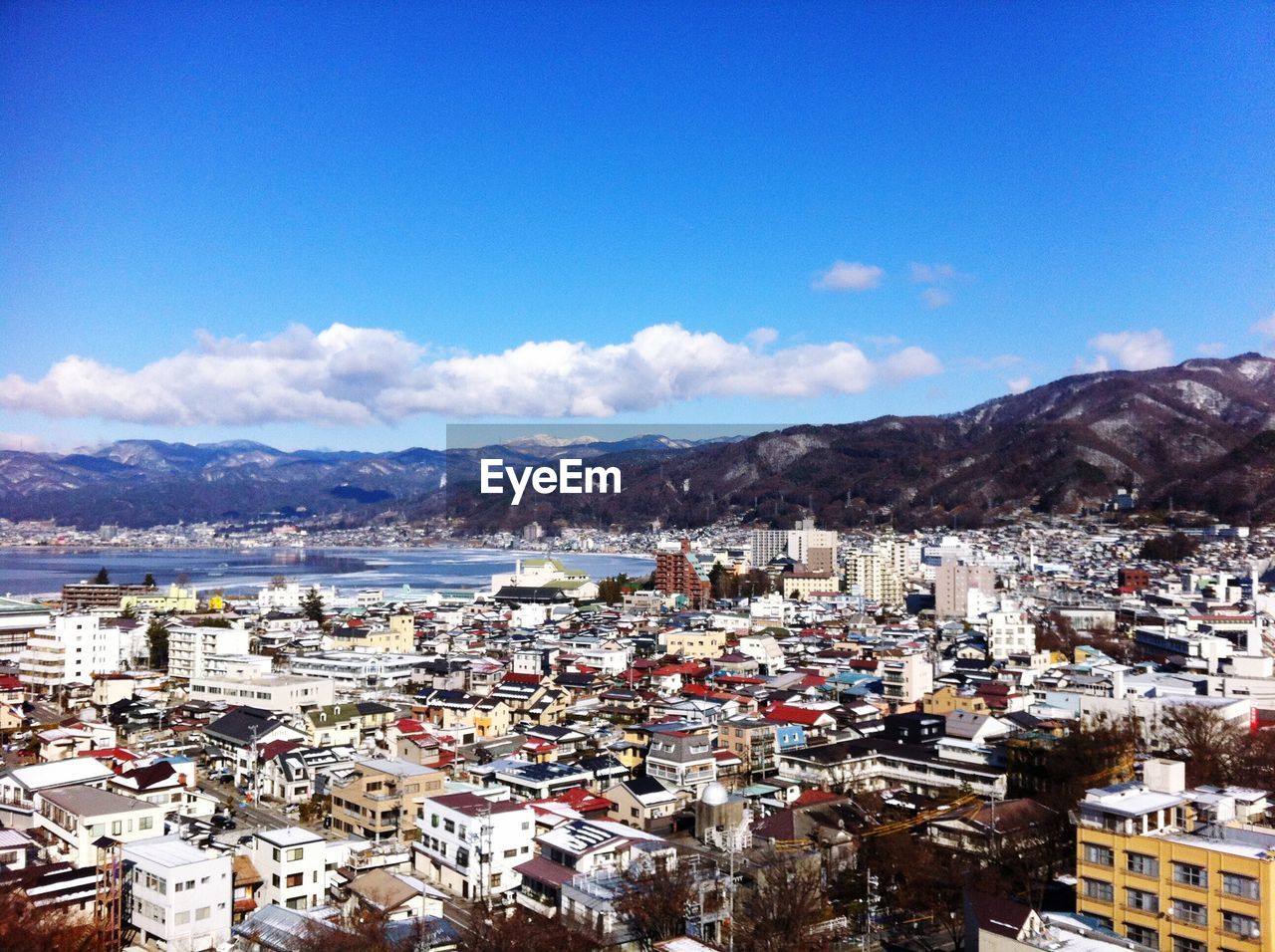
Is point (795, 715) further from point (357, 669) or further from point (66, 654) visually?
point (66, 654)

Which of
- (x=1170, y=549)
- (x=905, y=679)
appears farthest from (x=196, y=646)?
(x=1170, y=549)

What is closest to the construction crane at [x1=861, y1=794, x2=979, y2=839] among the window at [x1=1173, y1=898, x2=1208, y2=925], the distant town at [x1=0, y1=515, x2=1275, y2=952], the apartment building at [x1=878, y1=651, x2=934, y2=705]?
the distant town at [x1=0, y1=515, x2=1275, y2=952]

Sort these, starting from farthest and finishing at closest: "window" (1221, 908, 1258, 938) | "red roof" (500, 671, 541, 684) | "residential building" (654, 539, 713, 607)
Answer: "residential building" (654, 539, 713, 607) < "red roof" (500, 671, 541, 684) < "window" (1221, 908, 1258, 938)

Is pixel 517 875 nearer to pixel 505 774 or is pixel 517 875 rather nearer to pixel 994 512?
pixel 505 774

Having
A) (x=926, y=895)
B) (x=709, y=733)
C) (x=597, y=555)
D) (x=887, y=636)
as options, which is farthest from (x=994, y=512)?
(x=926, y=895)

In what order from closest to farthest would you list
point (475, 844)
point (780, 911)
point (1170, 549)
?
point (780, 911)
point (475, 844)
point (1170, 549)

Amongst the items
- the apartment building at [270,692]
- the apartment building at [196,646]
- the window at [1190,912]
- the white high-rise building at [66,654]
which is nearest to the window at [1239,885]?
the window at [1190,912]

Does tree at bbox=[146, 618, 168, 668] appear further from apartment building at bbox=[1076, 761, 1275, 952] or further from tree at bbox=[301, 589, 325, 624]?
apartment building at bbox=[1076, 761, 1275, 952]
